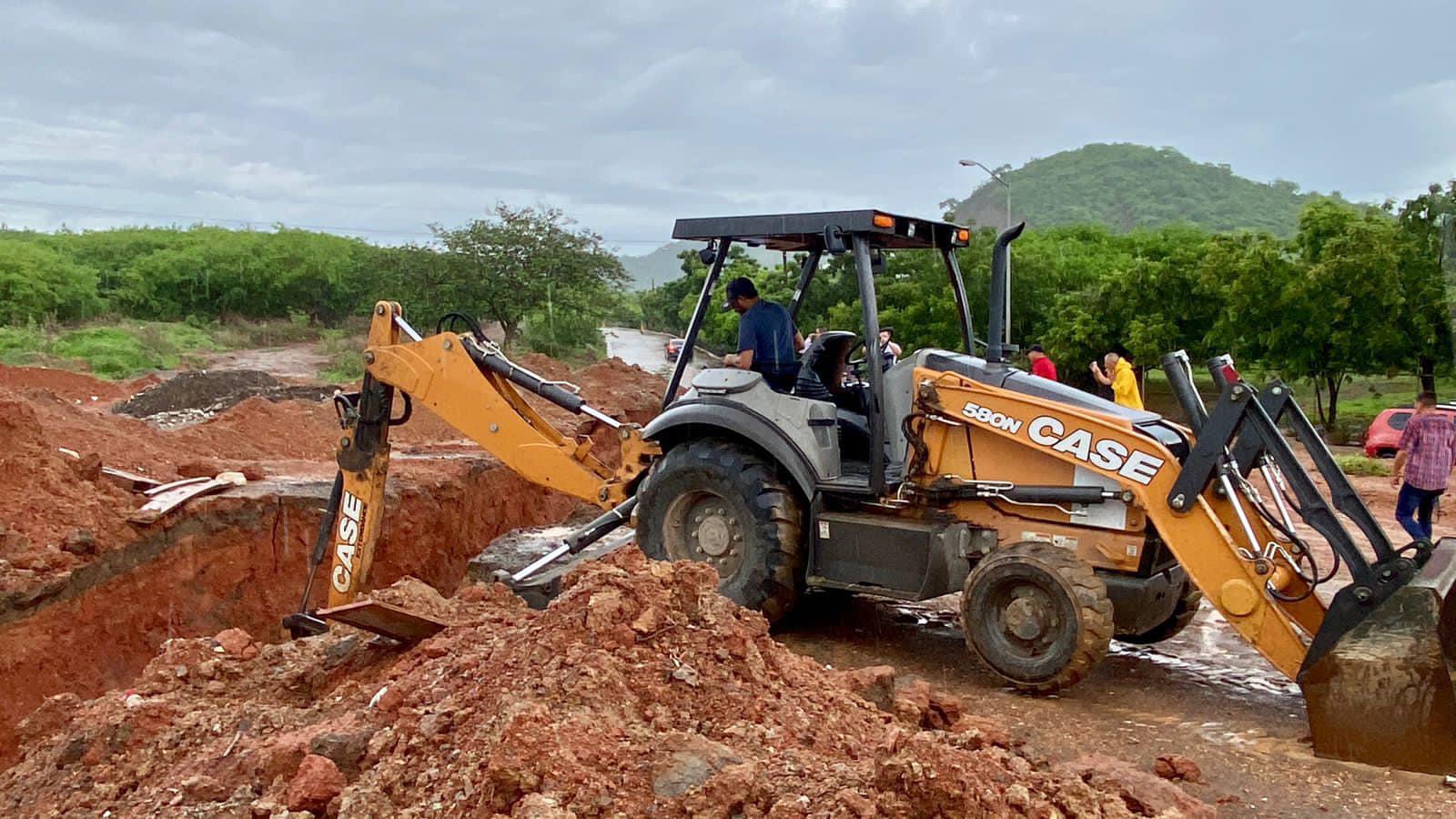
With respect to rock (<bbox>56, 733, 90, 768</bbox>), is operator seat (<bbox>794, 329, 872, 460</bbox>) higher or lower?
higher

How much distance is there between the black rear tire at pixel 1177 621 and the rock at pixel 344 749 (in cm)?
451

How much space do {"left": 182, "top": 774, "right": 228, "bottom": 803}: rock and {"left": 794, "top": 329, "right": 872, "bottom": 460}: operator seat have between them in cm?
395

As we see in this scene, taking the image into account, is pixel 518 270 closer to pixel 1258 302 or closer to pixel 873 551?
pixel 1258 302

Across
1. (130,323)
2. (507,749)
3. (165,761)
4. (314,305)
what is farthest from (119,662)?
(314,305)

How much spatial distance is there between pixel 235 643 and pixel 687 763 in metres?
3.57

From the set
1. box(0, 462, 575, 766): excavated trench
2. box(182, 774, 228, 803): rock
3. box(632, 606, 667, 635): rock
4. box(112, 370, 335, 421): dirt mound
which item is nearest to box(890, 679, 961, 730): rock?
box(632, 606, 667, 635): rock

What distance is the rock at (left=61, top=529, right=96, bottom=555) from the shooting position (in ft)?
28.1

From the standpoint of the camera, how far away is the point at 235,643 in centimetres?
635

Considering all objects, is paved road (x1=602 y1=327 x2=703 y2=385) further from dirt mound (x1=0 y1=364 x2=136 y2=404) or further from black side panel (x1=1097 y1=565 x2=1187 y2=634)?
black side panel (x1=1097 y1=565 x2=1187 y2=634)

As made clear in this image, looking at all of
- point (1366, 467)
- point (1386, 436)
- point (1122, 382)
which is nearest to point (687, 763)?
point (1122, 382)

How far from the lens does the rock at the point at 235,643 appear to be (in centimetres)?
628

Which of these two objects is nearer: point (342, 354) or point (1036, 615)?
point (1036, 615)

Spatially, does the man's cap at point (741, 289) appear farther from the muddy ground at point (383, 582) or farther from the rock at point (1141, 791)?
the rock at point (1141, 791)

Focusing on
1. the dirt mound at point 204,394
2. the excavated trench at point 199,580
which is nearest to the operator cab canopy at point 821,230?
the excavated trench at point 199,580
